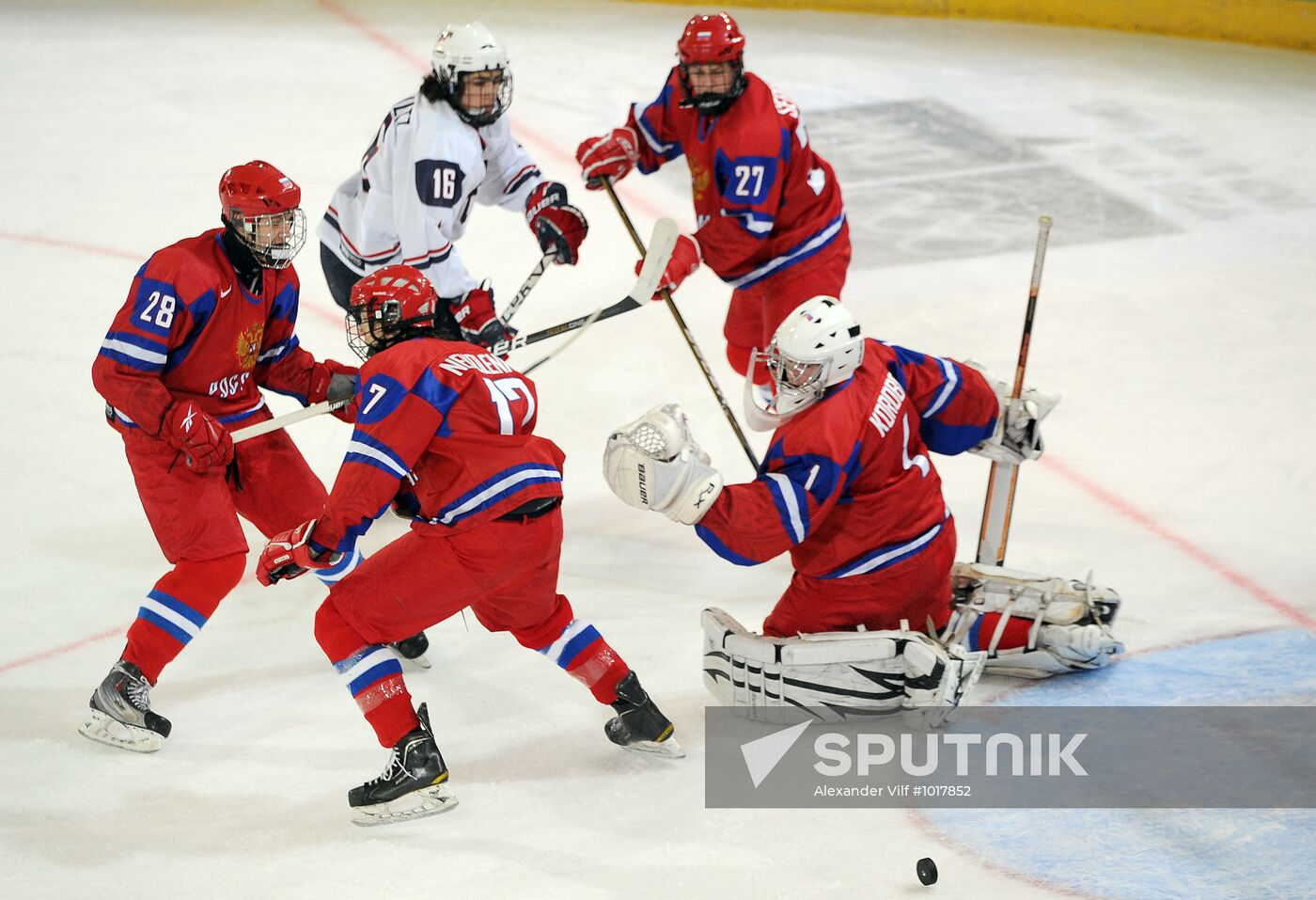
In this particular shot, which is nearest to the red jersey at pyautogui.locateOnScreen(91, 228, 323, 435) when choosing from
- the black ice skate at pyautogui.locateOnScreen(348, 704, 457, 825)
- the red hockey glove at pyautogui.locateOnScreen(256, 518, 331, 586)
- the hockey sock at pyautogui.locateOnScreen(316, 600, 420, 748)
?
the red hockey glove at pyautogui.locateOnScreen(256, 518, 331, 586)

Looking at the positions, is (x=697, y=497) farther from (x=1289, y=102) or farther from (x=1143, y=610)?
(x=1289, y=102)

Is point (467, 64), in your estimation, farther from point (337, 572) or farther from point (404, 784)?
point (404, 784)

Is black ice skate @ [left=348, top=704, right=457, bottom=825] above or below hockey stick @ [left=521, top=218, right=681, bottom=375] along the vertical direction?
below

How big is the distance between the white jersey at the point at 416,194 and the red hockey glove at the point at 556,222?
16cm

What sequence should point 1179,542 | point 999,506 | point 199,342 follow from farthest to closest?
point 1179,542, point 999,506, point 199,342

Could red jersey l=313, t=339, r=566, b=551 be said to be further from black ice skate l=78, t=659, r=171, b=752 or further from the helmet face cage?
black ice skate l=78, t=659, r=171, b=752

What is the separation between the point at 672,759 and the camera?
311cm

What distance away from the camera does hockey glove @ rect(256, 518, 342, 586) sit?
110 inches

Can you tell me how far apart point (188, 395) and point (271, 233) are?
400mm

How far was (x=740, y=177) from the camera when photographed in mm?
3891

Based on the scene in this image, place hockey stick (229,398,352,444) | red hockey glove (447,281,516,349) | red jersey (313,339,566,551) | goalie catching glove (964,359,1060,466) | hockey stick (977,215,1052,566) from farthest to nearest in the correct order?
1. red hockey glove (447,281,516,349)
2. hockey stick (977,215,1052,566)
3. goalie catching glove (964,359,1060,466)
4. hockey stick (229,398,352,444)
5. red jersey (313,339,566,551)

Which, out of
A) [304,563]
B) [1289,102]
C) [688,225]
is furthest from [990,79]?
[304,563]

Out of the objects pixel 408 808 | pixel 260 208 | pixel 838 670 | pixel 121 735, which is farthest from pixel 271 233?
pixel 838 670

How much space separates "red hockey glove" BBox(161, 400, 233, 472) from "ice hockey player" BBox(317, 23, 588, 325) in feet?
2.99
